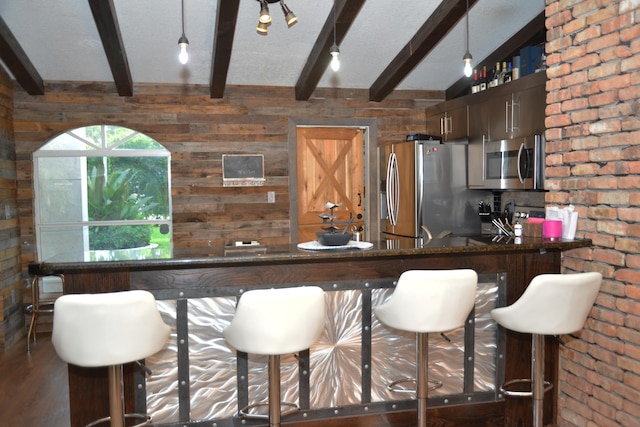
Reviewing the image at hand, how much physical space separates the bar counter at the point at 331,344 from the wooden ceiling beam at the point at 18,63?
2.54 meters

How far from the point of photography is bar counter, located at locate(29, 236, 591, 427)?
2492 mm

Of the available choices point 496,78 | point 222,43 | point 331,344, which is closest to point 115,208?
point 222,43

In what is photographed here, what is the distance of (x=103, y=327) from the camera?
6.68 ft

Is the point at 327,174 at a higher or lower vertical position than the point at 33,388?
higher

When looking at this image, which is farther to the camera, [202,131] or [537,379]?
[202,131]

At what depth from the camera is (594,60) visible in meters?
2.63

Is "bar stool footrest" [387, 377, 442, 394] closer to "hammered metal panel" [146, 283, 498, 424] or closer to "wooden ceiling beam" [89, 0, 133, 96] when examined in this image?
"hammered metal panel" [146, 283, 498, 424]

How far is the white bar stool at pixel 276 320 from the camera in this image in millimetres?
2111

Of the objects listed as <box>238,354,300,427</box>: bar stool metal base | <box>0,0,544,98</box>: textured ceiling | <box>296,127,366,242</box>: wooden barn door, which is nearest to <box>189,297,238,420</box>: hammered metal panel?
<box>238,354,300,427</box>: bar stool metal base

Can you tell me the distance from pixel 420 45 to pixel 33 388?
4102 mm

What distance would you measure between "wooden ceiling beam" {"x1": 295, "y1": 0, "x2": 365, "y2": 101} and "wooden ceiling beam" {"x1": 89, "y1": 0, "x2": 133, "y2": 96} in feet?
5.40

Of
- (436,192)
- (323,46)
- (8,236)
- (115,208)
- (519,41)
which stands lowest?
(8,236)

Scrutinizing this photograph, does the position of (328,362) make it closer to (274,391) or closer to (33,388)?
(274,391)

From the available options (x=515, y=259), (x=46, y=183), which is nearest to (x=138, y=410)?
(x=515, y=259)
